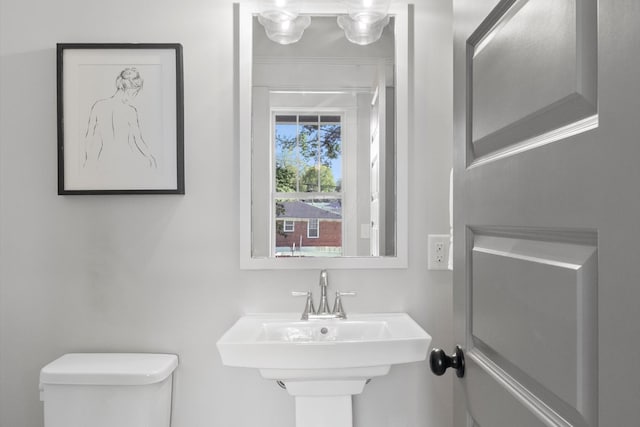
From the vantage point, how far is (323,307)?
1695 mm

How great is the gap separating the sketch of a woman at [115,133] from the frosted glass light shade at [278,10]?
0.54m

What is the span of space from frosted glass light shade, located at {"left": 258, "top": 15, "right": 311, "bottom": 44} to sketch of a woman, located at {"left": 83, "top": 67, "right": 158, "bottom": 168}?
0.52 metres

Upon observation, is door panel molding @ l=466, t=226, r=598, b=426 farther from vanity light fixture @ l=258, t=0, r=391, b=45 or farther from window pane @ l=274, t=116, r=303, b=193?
vanity light fixture @ l=258, t=0, r=391, b=45

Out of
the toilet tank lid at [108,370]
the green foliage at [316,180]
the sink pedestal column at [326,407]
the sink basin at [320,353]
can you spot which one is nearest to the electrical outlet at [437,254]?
the sink basin at [320,353]

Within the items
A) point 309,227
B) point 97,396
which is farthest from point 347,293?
point 97,396

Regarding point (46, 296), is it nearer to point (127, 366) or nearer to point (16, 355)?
point (16, 355)

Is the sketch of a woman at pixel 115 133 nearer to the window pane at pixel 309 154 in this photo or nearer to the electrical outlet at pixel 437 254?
the window pane at pixel 309 154

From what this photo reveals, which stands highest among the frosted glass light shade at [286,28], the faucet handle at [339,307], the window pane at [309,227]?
the frosted glass light shade at [286,28]

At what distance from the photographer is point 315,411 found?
148 centimetres

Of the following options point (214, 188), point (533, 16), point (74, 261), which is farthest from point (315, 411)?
point (533, 16)

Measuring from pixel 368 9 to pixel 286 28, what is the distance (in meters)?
0.31

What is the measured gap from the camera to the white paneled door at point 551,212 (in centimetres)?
43

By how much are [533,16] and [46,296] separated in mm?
1828

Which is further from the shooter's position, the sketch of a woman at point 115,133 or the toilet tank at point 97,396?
the sketch of a woman at point 115,133
